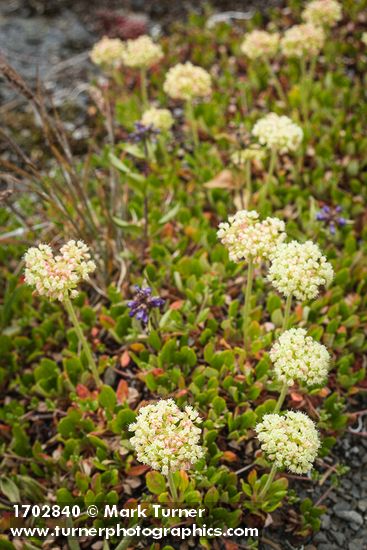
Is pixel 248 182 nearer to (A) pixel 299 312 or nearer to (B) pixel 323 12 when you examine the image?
(A) pixel 299 312

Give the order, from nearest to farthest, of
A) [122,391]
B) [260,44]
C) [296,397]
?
[296,397]
[122,391]
[260,44]

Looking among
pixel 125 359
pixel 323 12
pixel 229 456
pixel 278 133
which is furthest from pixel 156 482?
pixel 323 12

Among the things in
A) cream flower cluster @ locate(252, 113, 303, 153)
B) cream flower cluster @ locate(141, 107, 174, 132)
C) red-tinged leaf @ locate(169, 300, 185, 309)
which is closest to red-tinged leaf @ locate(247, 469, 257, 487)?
red-tinged leaf @ locate(169, 300, 185, 309)

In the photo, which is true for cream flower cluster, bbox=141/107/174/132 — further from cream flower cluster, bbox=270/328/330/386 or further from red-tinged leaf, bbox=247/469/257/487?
red-tinged leaf, bbox=247/469/257/487

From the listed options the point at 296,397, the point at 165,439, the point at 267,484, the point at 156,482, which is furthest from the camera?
the point at 296,397

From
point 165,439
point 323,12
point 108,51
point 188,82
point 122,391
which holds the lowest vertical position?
point 122,391

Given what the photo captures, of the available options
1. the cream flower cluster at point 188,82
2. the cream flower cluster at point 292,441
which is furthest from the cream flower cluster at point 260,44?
the cream flower cluster at point 292,441

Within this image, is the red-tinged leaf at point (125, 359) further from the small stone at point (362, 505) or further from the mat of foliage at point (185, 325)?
the small stone at point (362, 505)
